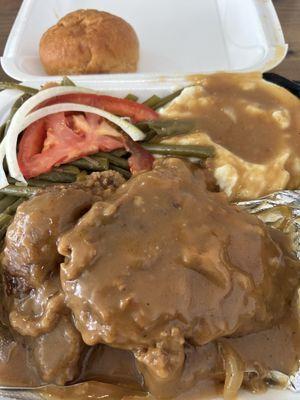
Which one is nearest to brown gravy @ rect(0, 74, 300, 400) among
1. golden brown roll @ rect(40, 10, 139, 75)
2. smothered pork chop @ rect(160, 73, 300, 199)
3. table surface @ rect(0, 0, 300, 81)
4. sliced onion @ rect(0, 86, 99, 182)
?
smothered pork chop @ rect(160, 73, 300, 199)

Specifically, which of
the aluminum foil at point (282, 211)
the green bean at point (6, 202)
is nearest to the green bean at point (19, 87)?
the green bean at point (6, 202)

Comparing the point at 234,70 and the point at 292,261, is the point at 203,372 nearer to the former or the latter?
the point at 292,261

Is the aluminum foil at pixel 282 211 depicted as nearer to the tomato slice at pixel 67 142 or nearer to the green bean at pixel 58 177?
the tomato slice at pixel 67 142

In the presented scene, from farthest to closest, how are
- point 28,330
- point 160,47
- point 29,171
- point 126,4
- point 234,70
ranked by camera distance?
point 126,4 → point 160,47 → point 234,70 → point 29,171 → point 28,330

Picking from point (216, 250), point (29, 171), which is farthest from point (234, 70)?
point (216, 250)

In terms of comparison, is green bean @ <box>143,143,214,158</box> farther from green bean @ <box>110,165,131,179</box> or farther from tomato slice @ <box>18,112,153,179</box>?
green bean @ <box>110,165,131,179</box>

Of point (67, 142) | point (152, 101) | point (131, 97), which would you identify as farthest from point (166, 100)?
point (67, 142)

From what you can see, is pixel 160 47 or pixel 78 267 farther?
pixel 160 47
